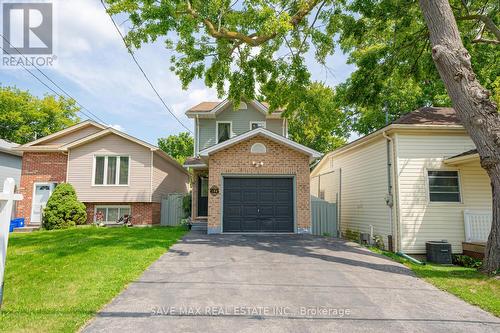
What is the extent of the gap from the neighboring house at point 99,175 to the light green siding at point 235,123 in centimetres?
287

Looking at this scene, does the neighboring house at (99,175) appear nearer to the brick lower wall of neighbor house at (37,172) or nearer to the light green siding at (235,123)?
the brick lower wall of neighbor house at (37,172)

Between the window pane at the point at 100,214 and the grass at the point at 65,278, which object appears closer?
the grass at the point at 65,278

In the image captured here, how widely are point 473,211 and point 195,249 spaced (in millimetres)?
9294

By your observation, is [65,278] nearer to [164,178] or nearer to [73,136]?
[164,178]

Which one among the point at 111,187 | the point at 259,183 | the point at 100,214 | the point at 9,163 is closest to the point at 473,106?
the point at 259,183

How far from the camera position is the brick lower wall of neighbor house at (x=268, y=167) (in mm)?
12508

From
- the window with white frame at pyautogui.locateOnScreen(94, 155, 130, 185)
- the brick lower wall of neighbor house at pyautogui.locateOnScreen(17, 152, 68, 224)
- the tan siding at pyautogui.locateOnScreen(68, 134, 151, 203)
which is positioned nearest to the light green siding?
the tan siding at pyautogui.locateOnScreen(68, 134, 151, 203)

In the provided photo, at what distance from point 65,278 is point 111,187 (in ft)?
38.1

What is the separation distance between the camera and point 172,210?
1758 cm

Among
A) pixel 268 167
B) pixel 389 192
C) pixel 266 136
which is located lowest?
pixel 389 192

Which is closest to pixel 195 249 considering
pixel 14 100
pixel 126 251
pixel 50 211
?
pixel 126 251

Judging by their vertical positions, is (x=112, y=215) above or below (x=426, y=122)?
below
